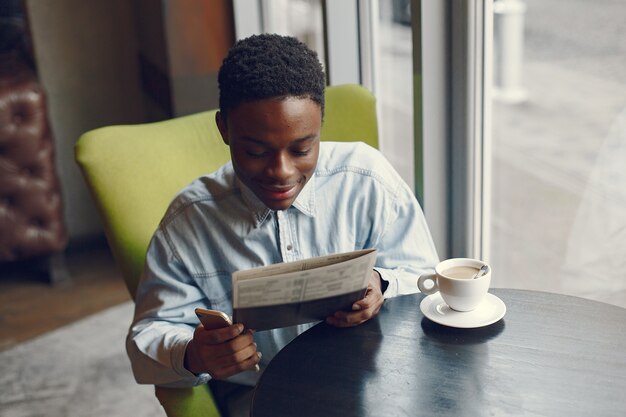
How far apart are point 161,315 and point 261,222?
250 millimetres

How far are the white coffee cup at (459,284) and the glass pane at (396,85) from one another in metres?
0.86

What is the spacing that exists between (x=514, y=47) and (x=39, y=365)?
2034 mm

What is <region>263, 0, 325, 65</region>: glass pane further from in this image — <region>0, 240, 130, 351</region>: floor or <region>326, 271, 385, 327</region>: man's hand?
<region>326, 271, 385, 327</region>: man's hand

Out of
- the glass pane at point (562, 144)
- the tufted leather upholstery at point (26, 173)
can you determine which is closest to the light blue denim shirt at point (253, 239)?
the glass pane at point (562, 144)

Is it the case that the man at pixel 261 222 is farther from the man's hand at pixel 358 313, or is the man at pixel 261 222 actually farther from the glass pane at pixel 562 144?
the glass pane at pixel 562 144

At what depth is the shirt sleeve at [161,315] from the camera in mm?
1307

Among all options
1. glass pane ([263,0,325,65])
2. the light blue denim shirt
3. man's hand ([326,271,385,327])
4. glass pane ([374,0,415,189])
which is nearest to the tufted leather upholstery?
glass pane ([263,0,325,65])

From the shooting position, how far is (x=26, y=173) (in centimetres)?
318

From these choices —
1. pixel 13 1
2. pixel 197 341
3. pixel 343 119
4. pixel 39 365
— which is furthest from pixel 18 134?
pixel 197 341

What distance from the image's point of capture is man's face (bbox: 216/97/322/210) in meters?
1.18

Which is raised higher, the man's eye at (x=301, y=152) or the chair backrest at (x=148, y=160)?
the man's eye at (x=301, y=152)

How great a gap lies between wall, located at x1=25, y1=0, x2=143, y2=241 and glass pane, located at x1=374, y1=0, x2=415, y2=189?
1.63 m

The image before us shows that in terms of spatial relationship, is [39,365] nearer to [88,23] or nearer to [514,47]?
[88,23]

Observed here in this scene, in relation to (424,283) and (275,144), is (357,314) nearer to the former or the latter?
(424,283)
